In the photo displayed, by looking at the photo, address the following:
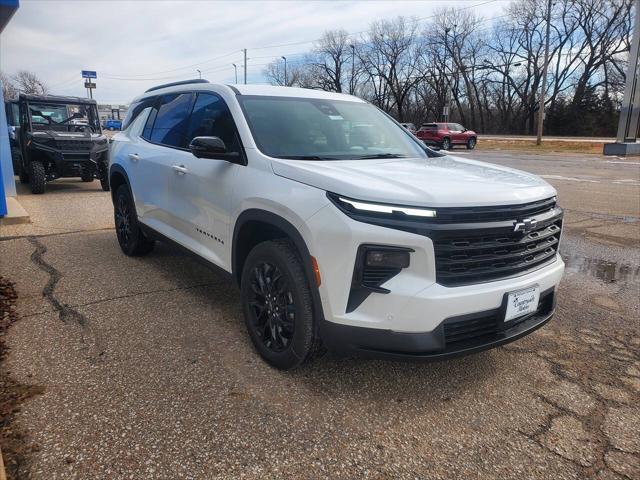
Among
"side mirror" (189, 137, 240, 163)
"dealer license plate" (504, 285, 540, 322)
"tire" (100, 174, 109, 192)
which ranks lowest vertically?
"tire" (100, 174, 109, 192)

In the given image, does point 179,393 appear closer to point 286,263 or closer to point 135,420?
point 135,420

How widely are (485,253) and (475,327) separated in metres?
0.40

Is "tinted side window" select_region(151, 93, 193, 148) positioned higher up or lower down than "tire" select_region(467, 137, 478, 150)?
higher up

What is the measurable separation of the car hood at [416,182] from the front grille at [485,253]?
165 millimetres

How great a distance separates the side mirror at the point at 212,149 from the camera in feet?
10.8

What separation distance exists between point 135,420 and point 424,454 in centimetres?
150

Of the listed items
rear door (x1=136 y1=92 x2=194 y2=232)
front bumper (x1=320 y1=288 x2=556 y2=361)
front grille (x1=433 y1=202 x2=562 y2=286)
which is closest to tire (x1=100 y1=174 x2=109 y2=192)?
rear door (x1=136 y1=92 x2=194 y2=232)

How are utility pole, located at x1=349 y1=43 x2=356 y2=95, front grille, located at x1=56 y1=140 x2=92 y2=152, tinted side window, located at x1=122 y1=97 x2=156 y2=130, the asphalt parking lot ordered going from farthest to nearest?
utility pole, located at x1=349 y1=43 x2=356 y2=95 → front grille, located at x1=56 y1=140 x2=92 y2=152 → tinted side window, located at x1=122 y1=97 x2=156 y2=130 → the asphalt parking lot

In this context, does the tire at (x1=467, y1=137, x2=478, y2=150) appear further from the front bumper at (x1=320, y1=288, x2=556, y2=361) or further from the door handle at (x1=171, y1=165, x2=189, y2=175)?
the front bumper at (x1=320, y1=288, x2=556, y2=361)

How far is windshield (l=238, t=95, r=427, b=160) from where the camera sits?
3.45 m

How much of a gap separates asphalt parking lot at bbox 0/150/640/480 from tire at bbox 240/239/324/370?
17 centimetres

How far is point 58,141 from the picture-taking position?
11.2 meters

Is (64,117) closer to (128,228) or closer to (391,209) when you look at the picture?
(128,228)

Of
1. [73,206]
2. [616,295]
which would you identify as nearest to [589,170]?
[616,295]
